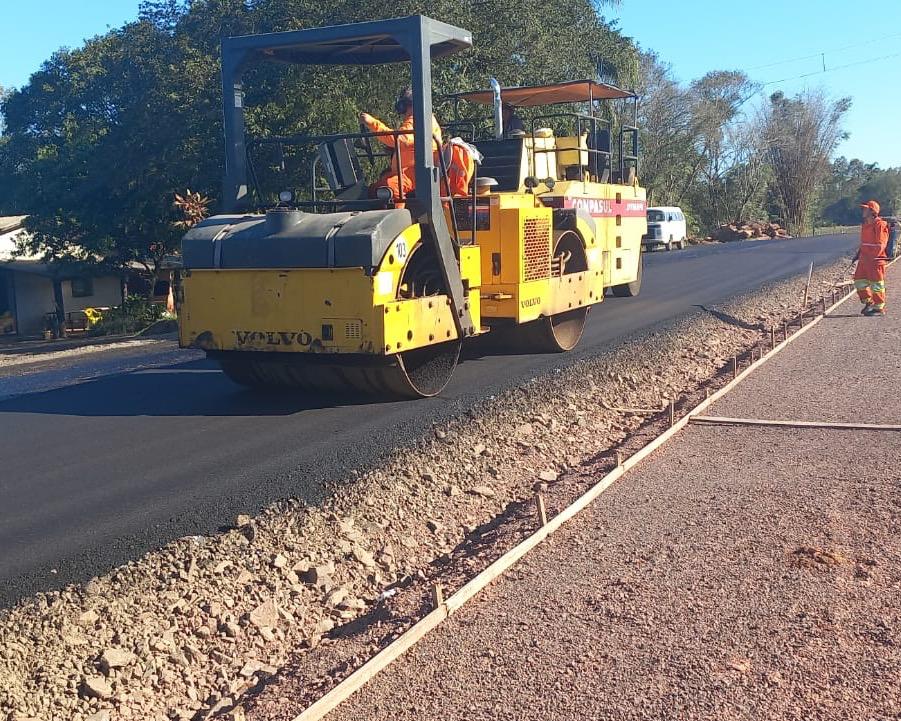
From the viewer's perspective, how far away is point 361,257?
22.1 ft

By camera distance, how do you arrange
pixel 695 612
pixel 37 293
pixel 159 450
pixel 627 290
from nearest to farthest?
pixel 695 612 → pixel 159 450 → pixel 627 290 → pixel 37 293

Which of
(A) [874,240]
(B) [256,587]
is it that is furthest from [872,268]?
(B) [256,587]

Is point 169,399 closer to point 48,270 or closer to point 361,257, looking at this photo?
point 361,257

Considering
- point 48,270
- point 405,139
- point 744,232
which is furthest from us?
point 744,232

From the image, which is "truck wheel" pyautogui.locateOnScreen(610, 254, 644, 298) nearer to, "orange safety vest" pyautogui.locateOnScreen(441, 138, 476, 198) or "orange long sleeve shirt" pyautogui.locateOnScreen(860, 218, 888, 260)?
"orange long sleeve shirt" pyautogui.locateOnScreen(860, 218, 888, 260)

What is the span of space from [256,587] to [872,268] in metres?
11.3

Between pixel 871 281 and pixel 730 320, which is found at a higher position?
pixel 871 281

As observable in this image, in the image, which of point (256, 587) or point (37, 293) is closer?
point (256, 587)

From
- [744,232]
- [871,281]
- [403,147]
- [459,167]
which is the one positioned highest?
[403,147]

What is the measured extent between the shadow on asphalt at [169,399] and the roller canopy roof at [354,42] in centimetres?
288

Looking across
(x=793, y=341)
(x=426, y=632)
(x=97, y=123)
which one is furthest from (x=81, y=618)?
(x=97, y=123)

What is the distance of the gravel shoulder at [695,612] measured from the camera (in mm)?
3492

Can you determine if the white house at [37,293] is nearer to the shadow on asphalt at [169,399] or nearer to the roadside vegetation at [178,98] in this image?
the roadside vegetation at [178,98]

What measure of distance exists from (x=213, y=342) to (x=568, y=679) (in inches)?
180
